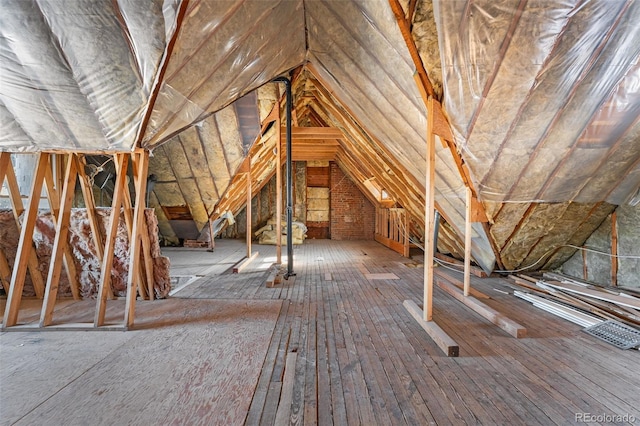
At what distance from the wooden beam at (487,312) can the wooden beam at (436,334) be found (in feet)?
2.37

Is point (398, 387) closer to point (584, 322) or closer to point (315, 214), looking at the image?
point (584, 322)

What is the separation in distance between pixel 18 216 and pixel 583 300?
6.67 metres

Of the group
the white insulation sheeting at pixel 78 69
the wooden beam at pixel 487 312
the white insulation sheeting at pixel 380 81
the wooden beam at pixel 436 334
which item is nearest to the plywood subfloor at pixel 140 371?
the wooden beam at pixel 436 334

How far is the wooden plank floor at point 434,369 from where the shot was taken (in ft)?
5.62

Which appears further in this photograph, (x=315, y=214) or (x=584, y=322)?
(x=315, y=214)

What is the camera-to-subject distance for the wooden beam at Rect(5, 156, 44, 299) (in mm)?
3006

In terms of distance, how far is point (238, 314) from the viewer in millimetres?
3268

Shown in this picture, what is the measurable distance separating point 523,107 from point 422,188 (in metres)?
2.34

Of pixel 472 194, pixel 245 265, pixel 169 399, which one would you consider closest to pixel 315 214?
pixel 245 265

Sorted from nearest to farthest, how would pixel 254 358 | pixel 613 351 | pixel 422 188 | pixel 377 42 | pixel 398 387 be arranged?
pixel 398 387 < pixel 254 358 < pixel 613 351 < pixel 377 42 < pixel 422 188

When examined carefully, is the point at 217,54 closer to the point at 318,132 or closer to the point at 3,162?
the point at 3,162

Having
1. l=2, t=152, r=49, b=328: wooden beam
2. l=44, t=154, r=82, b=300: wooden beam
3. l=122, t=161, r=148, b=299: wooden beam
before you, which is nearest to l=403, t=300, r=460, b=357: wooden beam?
l=122, t=161, r=148, b=299: wooden beam

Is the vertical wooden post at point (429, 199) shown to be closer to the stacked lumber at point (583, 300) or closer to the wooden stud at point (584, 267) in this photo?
the stacked lumber at point (583, 300)

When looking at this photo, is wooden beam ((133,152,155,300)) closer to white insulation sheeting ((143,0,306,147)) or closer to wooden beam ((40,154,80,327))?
wooden beam ((40,154,80,327))
